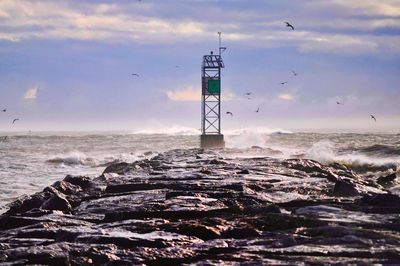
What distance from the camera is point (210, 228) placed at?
259 inches

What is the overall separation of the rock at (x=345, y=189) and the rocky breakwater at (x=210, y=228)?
0.02m

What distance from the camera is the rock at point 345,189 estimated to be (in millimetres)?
10148

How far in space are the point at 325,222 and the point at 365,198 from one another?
196 cm

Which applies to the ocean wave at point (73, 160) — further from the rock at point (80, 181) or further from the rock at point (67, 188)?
the rock at point (67, 188)

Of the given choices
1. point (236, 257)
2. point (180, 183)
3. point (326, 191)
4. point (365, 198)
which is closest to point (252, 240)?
point (236, 257)

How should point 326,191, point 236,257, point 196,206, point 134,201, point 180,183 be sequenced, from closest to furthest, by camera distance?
1. point 236,257
2. point 196,206
3. point 134,201
4. point 326,191
5. point 180,183

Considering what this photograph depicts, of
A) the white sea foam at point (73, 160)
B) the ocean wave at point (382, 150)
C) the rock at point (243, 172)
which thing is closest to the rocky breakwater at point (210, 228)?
the rock at point (243, 172)

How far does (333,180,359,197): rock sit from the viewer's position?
1015cm

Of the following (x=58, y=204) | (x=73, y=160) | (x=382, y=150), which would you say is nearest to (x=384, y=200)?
(x=58, y=204)

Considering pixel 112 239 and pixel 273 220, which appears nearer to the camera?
pixel 112 239

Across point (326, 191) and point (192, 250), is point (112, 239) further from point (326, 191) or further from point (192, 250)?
point (326, 191)

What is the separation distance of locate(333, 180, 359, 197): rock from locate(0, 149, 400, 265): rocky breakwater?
18mm

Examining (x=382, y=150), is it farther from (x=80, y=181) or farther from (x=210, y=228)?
(x=210, y=228)

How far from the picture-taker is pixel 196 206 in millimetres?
8422
